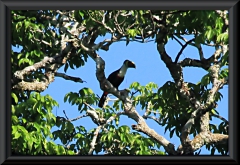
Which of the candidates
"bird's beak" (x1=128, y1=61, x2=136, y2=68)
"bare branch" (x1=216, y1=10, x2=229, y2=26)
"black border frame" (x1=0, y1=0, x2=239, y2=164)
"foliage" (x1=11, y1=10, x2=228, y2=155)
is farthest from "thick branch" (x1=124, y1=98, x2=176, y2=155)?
"black border frame" (x1=0, y1=0, x2=239, y2=164)

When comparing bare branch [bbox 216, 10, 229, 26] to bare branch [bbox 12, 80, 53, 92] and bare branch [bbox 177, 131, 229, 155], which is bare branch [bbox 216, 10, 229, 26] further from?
bare branch [bbox 12, 80, 53, 92]

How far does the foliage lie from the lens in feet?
23.7

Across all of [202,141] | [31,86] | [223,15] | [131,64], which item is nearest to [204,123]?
[202,141]

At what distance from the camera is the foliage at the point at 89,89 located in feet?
23.7

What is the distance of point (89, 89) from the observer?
816 centimetres

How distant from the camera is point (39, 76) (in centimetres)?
875

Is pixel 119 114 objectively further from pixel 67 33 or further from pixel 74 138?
pixel 67 33

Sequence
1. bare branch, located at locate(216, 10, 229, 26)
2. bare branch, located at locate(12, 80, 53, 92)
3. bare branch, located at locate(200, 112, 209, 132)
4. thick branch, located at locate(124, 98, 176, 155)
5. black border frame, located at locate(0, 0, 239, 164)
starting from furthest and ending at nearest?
bare branch, located at locate(12, 80, 53, 92), thick branch, located at locate(124, 98, 176, 155), bare branch, located at locate(200, 112, 209, 132), bare branch, located at locate(216, 10, 229, 26), black border frame, located at locate(0, 0, 239, 164)

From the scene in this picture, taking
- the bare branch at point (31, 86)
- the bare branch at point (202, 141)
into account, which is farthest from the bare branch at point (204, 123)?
the bare branch at point (31, 86)
